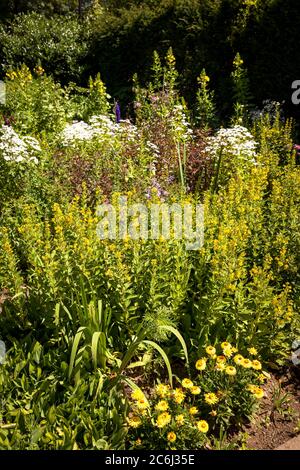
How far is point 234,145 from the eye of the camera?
203 inches

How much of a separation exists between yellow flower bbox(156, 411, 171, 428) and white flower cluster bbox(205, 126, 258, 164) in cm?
328

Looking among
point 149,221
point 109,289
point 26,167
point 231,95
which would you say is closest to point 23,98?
point 26,167

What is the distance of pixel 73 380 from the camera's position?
2885mm

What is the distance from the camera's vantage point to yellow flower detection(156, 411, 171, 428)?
2381mm

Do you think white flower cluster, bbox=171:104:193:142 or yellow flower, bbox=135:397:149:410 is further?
white flower cluster, bbox=171:104:193:142

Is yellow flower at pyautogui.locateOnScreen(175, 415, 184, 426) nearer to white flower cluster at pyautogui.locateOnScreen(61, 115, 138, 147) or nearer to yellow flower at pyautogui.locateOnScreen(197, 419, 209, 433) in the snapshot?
yellow flower at pyautogui.locateOnScreen(197, 419, 209, 433)

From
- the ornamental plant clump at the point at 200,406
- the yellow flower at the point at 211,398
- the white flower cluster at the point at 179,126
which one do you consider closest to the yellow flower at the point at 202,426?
the ornamental plant clump at the point at 200,406

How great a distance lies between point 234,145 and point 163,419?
3.51 meters

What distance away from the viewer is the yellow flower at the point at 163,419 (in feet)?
7.81

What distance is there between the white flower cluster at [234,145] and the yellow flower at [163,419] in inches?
129

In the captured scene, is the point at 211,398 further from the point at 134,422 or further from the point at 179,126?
the point at 179,126

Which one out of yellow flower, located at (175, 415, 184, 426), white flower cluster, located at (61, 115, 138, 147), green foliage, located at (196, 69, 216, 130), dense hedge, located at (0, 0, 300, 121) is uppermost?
dense hedge, located at (0, 0, 300, 121)

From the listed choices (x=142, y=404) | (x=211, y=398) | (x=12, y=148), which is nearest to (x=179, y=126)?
(x=12, y=148)

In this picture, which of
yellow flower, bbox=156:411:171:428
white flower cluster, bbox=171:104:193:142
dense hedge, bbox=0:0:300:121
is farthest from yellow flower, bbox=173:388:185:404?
dense hedge, bbox=0:0:300:121
